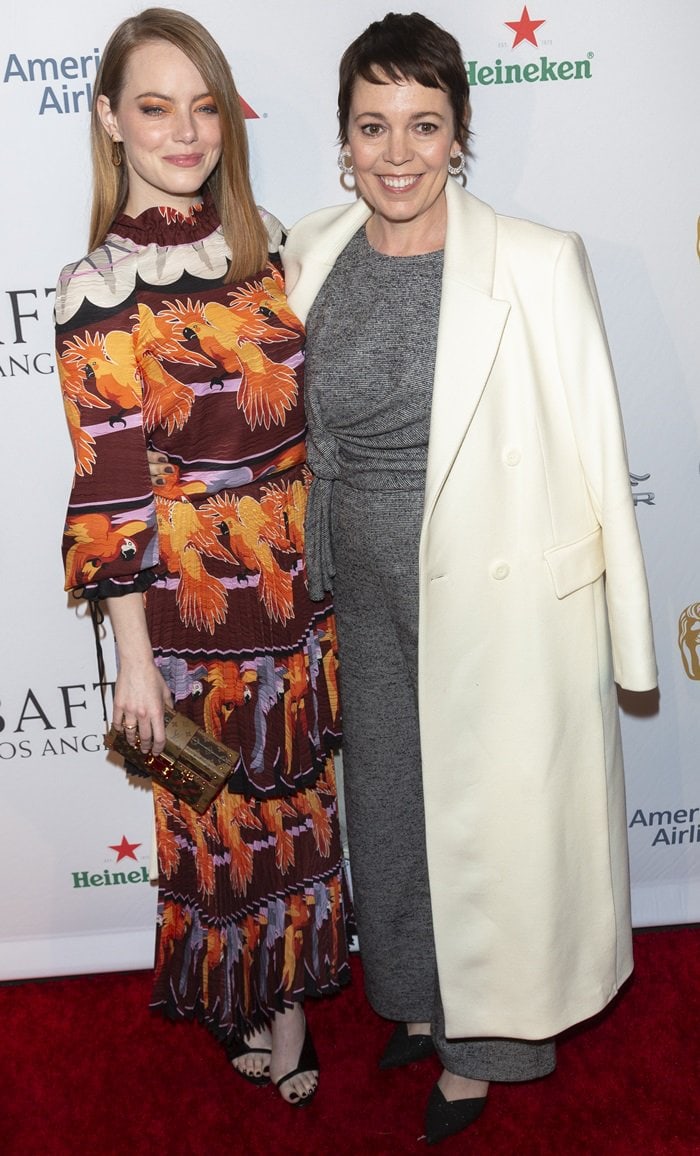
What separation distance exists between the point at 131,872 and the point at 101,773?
27 centimetres

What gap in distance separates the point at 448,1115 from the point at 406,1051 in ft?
0.61

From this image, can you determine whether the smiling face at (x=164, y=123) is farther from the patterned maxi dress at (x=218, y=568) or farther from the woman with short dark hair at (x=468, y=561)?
the woman with short dark hair at (x=468, y=561)

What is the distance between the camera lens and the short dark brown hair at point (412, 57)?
5.63 feet

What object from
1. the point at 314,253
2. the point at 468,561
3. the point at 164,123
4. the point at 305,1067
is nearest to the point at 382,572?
the point at 468,561

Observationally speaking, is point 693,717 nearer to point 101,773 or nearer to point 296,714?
point 296,714

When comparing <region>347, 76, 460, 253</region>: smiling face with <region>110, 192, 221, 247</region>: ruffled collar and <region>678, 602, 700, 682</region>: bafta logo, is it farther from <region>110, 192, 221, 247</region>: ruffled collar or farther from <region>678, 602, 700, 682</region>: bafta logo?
<region>678, 602, 700, 682</region>: bafta logo

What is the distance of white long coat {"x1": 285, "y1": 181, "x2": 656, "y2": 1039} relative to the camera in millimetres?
1767

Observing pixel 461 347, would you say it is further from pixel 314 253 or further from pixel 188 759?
pixel 188 759

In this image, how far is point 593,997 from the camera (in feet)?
6.93

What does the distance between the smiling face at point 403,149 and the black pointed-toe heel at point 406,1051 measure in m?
1.56

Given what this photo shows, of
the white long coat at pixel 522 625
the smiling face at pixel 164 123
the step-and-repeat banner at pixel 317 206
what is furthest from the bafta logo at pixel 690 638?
the smiling face at pixel 164 123

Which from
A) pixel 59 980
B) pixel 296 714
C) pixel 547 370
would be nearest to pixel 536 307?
pixel 547 370

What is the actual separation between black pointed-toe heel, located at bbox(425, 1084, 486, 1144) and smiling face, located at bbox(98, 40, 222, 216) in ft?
5.58

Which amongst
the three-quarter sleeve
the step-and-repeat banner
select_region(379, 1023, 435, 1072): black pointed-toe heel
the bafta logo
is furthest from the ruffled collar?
select_region(379, 1023, 435, 1072): black pointed-toe heel
